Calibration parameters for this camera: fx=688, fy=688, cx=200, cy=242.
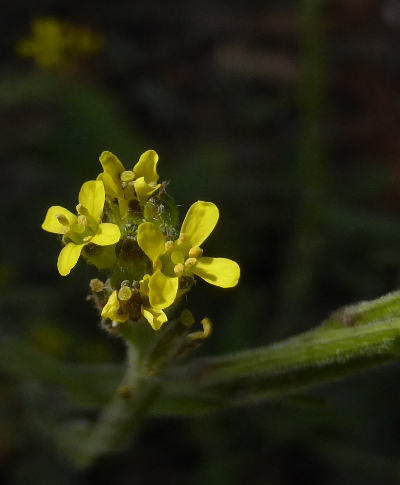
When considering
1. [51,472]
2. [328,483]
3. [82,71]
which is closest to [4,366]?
[51,472]

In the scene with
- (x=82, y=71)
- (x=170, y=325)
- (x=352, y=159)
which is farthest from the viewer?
(x=82, y=71)

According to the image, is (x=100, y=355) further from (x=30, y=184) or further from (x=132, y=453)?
(x=30, y=184)

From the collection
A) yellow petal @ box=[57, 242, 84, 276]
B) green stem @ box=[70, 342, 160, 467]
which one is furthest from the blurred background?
yellow petal @ box=[57, 242, 84, 276]

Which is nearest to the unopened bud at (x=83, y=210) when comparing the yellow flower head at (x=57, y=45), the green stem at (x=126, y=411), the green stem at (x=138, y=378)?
the green stem at (x=138, y=378)

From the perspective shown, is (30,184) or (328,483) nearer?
(328,483)

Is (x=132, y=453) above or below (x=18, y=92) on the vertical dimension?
below

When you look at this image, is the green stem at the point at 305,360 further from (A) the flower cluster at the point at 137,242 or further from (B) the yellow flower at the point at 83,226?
(B) the yellow flower at the point at 83,226

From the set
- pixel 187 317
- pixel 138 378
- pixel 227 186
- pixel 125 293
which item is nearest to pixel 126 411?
pixel 138 378

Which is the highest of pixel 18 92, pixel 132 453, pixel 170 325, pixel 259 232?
pixel 170 325

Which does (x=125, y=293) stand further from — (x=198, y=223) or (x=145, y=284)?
(x=198, y=223)

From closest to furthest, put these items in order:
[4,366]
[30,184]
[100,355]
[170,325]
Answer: [170,325]
[4,366]
[100,355]
[30,184]
